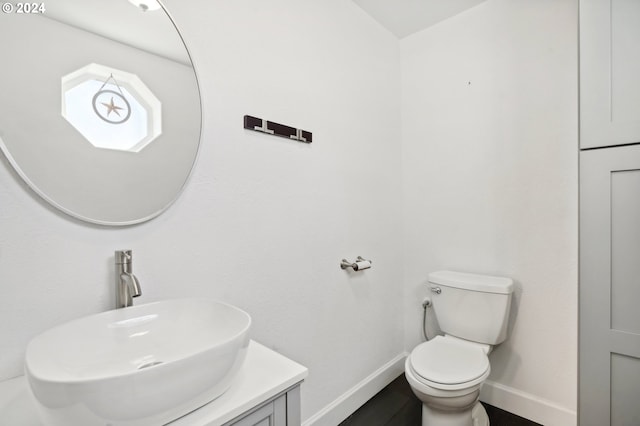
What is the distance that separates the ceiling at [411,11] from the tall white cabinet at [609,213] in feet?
3.09

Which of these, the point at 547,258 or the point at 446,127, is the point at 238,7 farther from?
the point at 547,258

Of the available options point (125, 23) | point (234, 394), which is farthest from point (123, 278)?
point (125, 23)

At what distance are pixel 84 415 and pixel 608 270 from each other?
1.56 metres

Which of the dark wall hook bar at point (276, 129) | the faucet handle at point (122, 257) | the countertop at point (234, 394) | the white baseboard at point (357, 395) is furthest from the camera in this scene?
the white baseboard at point (357, 395)

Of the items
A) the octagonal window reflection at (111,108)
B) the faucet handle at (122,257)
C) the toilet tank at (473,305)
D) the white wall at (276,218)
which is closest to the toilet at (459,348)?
the toilet tank at (473,305)

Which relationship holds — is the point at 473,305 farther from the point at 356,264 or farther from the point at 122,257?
the point at 122,257

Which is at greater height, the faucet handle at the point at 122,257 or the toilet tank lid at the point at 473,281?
the faucet handle at the point at 122,257

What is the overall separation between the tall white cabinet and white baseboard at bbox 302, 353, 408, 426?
1.04 meters

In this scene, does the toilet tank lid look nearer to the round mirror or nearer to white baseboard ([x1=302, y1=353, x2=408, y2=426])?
white baseboard ([x1=302, y1=353, x2=408, y2=426])

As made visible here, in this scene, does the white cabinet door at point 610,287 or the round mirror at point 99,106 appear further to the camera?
the white cabinet door at point 610,287

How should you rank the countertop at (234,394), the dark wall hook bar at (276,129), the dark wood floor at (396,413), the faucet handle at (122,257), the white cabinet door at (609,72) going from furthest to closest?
the dark wood floor at (396,413) → the dark wall hook bar at (276,129) → the white cabinet door at (609,72) → the faucet handle at (122,257) → the countertop at (234,394)

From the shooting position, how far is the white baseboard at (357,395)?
1.56 m

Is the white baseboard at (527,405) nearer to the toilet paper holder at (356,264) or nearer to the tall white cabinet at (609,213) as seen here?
the tall white cabinet at (609,213)

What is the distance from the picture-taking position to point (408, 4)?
1869 millimetres
